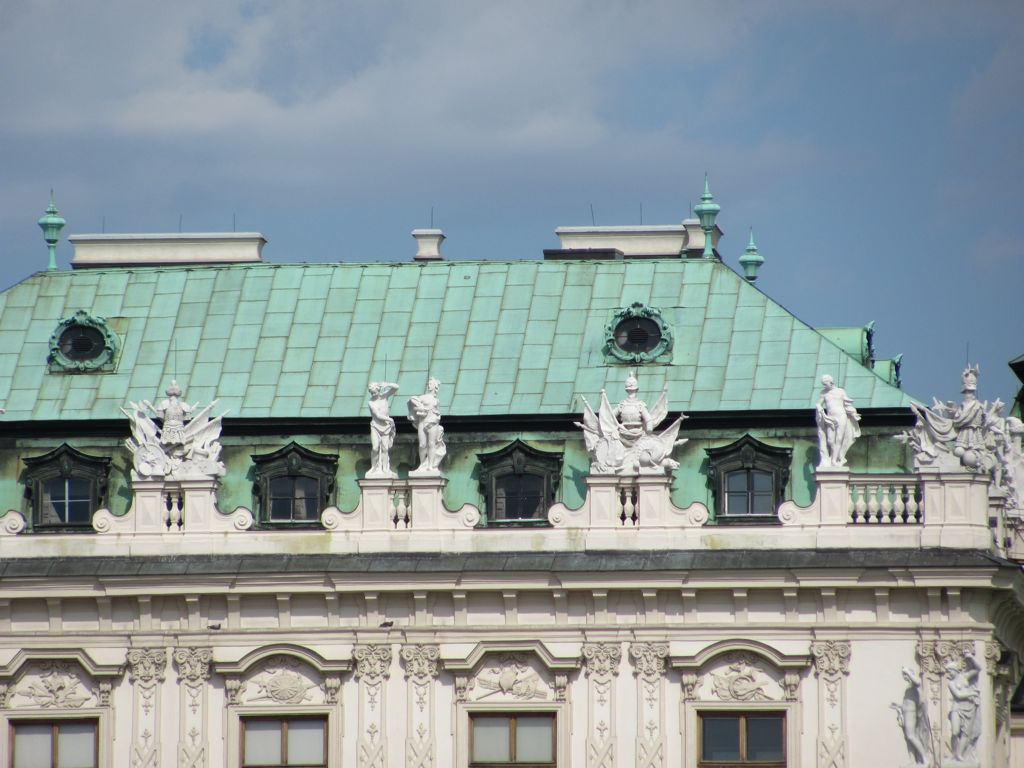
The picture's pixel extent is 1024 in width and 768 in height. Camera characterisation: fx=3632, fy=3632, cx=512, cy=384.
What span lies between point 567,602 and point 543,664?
4.39ft

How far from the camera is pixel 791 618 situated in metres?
72.6

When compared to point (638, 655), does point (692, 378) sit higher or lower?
Result: higher

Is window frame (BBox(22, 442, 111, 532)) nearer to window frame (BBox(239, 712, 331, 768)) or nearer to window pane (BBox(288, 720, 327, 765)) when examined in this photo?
window frame (BBox(239, 712, 331, 768))

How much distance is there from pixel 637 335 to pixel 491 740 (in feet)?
31.7

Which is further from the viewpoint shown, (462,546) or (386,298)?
(386,298)

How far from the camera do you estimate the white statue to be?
73188 millimetres

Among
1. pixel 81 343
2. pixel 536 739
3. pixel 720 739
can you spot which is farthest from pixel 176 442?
pixel 720 739

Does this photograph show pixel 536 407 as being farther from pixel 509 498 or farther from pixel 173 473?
pixel 173 473

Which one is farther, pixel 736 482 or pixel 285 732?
pixel 736 482

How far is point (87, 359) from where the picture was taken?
7888 centimetres

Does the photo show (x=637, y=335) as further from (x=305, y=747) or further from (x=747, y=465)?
(x=305, y=747)

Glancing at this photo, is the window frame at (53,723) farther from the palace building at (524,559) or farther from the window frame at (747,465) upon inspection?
the window frame at (747,465)

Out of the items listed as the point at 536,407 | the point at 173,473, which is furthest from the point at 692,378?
the point at 173,473

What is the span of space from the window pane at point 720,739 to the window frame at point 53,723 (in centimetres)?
1234
